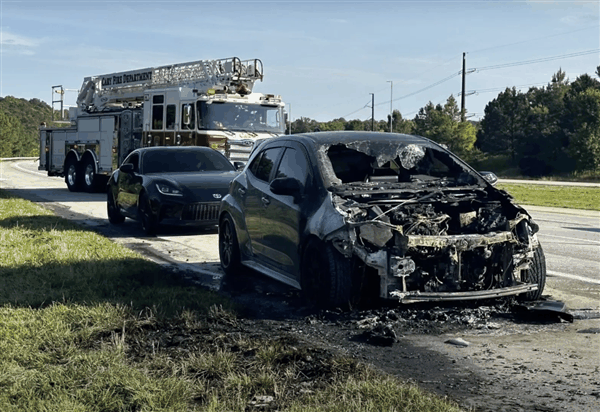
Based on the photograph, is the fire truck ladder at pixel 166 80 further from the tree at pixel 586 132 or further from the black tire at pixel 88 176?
the tree at pixel 586 132

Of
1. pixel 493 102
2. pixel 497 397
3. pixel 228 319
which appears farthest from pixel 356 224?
pixel 493 102

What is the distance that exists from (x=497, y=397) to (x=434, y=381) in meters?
0.47

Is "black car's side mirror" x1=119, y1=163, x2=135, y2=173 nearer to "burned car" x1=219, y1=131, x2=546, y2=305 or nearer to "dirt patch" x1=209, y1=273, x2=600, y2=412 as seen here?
"burned car" x1=219, y1=131, x2=546, y2=305

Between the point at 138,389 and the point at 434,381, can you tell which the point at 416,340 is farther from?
the point at 138,389

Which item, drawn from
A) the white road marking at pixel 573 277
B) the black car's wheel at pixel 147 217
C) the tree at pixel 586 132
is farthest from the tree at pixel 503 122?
the white road marking at pixel 573 277

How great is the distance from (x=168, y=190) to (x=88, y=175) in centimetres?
1238

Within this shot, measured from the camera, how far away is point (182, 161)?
49.0ft

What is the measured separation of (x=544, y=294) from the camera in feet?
25.9

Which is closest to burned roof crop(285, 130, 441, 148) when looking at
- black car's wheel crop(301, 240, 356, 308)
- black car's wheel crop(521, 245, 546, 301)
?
black car's wheel crop(301, 240, 356, 308)

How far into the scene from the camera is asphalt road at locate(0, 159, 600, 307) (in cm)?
887

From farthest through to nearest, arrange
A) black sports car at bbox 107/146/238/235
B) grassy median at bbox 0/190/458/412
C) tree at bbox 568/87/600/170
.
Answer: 1. tree at bbox 568/87/600/170
2. black sports car at bbox 107/146/238/235
3. grassy median at bbox 0/190/458/412

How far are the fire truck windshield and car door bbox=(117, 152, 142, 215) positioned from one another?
16.4 ft

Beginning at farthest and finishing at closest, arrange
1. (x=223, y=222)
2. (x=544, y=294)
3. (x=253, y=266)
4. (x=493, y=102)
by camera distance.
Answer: (x=493, y=102)
(x=223, y=222)
(x=253, y=266)
(x=544, y=294)

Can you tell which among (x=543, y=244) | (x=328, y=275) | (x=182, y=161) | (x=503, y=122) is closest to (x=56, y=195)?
(x=182, y=161)
